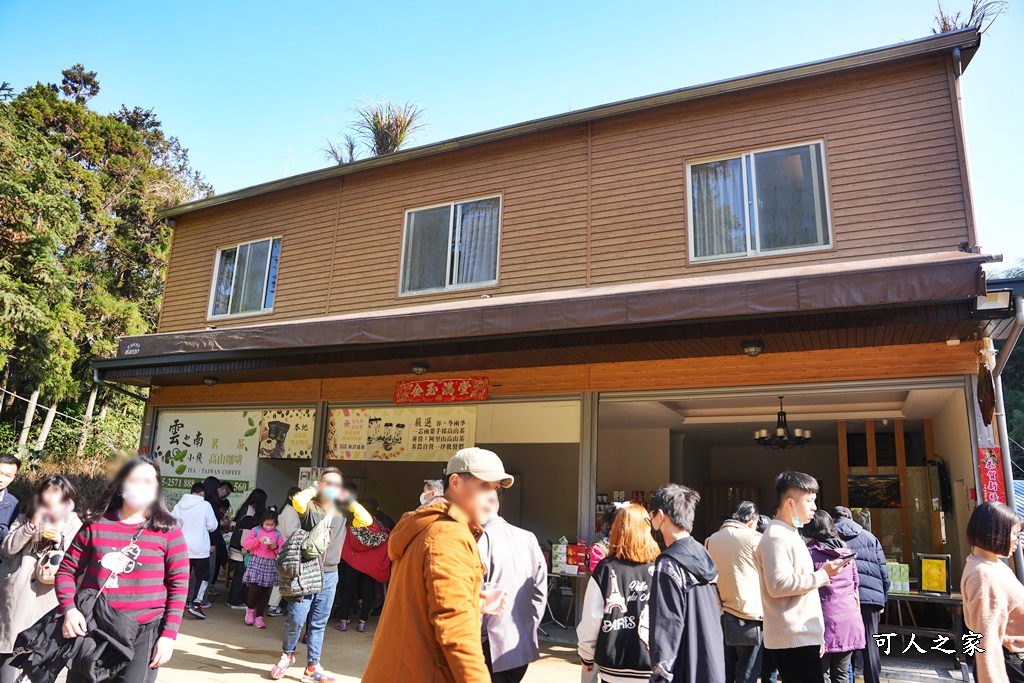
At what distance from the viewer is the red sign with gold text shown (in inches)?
373

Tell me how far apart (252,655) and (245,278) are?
694cm

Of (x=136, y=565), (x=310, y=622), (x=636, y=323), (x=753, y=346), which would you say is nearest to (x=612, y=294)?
(x=636, y=323)

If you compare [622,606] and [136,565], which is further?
[622,606]

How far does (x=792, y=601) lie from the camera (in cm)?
394

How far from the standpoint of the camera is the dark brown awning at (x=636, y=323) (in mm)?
6047

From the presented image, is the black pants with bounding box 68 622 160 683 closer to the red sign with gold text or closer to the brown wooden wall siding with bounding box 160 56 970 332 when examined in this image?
the red sign with gold text

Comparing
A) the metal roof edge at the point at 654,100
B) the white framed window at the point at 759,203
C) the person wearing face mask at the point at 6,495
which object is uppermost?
the metal roof edge at the point at 654,100

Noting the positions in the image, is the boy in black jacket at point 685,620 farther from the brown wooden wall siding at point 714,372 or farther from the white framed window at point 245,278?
the white framed window at point 245,278

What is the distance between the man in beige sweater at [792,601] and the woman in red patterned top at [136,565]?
3.13m

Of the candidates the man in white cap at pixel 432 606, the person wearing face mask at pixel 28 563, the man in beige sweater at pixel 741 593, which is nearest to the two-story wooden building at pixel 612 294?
the man in beige sweater at pixel 741 593

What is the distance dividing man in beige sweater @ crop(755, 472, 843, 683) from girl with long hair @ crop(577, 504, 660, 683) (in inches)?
25.9

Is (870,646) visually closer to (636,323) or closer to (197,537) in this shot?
(636,323)

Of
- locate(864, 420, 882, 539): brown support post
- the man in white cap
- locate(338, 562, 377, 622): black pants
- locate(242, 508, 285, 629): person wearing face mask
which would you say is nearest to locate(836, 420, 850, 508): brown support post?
locate(864, 420, 882, 539): brown support post

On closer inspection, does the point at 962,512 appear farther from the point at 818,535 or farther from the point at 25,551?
the point at 25,551
